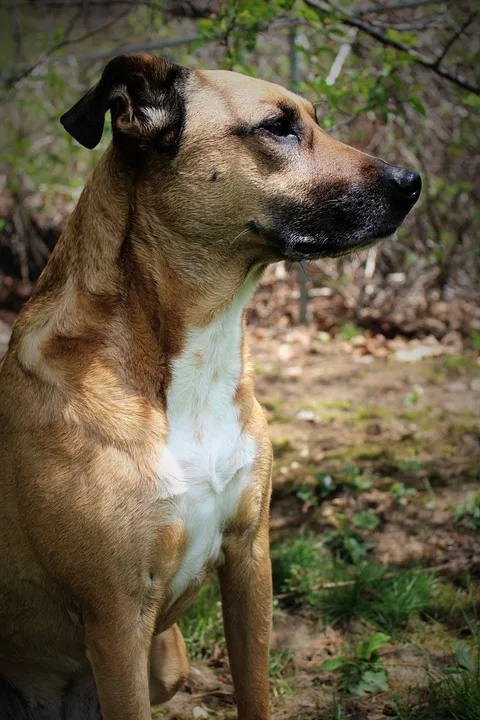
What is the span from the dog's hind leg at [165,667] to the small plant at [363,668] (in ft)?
1.77

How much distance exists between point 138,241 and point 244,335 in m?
0.45

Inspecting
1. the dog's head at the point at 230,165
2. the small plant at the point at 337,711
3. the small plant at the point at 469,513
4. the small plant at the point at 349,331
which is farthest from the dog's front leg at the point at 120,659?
the small plant at the point at 349,331

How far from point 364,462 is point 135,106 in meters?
2.57

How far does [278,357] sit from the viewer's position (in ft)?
20.0

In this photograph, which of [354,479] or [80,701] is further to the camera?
[354,479]

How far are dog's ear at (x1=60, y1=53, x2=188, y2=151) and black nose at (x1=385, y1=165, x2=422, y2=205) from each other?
619mm

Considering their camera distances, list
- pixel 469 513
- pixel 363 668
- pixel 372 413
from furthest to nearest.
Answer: pixel 372 413
pixel 469 513
pixel 363 668

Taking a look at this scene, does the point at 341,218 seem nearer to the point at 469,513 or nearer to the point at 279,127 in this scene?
the point at 279,127

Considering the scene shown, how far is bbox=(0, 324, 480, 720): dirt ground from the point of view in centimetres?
274

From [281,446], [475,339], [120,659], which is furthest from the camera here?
[475,339]

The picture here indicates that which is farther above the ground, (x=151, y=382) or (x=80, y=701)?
(x=151, y=382)

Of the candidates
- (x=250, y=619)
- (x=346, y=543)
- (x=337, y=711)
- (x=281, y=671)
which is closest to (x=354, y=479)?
(x=346, y=543)

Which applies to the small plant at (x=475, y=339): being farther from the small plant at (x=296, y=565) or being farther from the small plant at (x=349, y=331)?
the small plant at (x=296, y=565)

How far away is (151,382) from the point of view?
2094 millimetres
